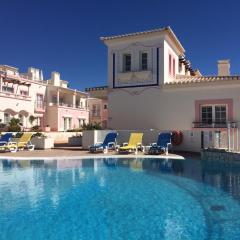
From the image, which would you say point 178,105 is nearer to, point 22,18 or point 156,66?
point 156,66

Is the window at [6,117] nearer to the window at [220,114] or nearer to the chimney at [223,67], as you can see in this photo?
the chimney at [223,67]

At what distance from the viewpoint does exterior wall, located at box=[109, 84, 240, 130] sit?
849 inches

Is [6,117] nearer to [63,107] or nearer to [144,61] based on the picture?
[63,107]

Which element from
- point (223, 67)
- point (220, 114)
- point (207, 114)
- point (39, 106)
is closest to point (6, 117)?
point (39, 106)

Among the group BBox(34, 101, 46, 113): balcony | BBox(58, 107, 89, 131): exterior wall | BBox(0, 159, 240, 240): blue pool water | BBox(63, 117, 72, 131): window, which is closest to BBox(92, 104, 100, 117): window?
BBox(58, 107, 89, 131): exterior wall

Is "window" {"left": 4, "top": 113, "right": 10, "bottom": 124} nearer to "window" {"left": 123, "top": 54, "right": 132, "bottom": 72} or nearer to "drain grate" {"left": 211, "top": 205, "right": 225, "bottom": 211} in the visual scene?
"window" {"left": 123, "top": 54, "right": 132, "bottom": 72}

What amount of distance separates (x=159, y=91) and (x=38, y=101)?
29186mm

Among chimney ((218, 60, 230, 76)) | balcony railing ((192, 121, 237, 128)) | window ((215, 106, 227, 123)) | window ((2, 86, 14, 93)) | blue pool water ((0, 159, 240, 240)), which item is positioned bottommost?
blue pool water ((0, 159, 240, 240))

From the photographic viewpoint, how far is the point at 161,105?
76.5 ft

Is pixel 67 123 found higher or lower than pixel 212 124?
higher

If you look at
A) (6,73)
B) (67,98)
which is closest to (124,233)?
(6,73)

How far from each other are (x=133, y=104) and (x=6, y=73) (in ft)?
82.6

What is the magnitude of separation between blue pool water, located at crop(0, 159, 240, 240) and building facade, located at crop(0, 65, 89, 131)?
1084 inches

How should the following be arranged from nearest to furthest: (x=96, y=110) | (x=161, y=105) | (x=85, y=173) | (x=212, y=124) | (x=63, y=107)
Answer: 1. (x=85, y=173)
2. (x=212, y=124)
3. (x=161, y=105)
4. (x=63, y=107)
5. (x=96, y=110)
